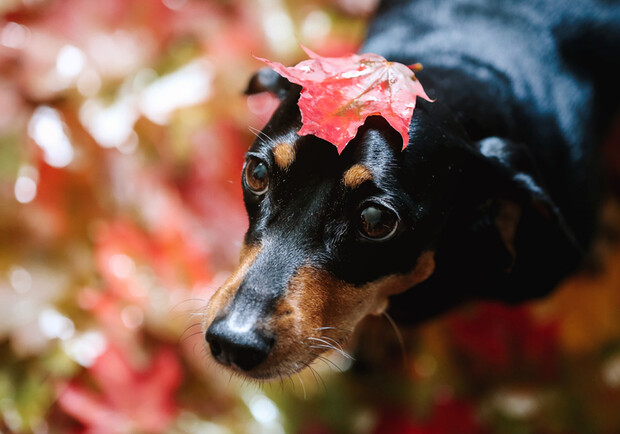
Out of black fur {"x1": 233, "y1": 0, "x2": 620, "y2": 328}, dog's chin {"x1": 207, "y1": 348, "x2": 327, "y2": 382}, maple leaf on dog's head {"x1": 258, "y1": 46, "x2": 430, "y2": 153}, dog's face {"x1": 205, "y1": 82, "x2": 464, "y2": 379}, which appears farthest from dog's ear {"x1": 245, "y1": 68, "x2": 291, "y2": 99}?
dog's chin {"x1": 207, "y1": 348, "x2": 327, "y2": 382}

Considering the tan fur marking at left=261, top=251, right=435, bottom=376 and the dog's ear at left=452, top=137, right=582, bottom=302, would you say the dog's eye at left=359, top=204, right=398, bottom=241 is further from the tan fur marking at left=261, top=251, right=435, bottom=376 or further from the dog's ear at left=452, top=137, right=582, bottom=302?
the dog's ear at left=452, top=137, right=582, bottom=302

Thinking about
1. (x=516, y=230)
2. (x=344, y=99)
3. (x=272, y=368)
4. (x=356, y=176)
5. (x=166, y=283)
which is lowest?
(x=166, y=283)

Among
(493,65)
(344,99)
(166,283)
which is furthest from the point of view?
(166,283)

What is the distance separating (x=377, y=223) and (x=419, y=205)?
0.09m

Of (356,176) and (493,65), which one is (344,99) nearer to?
(356,176)

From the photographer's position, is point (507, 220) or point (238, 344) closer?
point (238, 344)

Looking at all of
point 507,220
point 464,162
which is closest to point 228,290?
point 464,162

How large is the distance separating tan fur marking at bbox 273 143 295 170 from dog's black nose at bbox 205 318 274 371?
0.90 feet

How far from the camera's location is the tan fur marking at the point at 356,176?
93cm

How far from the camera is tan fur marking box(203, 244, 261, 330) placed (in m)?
0.97

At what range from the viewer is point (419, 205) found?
99 cm

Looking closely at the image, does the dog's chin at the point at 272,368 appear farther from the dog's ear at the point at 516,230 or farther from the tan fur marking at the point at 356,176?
the dog's ear at the point at 516,230

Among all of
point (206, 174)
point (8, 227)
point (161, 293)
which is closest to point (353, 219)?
point (161, 293)

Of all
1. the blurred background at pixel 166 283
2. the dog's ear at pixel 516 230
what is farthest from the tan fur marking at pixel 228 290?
the blurred background at pixel 166 283
